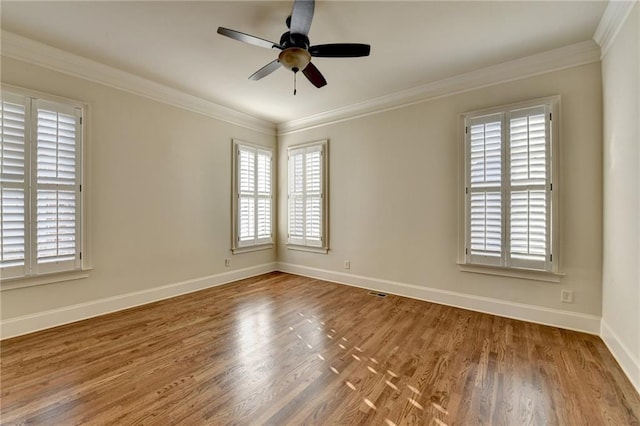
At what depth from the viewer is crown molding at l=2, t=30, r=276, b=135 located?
9.01 feet

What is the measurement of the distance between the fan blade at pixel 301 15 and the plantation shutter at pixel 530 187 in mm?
2445

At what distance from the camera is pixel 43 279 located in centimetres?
291

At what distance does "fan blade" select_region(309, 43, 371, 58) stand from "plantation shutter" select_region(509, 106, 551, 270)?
196 cm

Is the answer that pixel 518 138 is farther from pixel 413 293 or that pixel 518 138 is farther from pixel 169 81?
pixel 169 81

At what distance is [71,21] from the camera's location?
249 centimetres

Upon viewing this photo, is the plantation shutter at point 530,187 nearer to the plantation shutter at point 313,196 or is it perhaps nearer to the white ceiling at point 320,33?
the white ceiling at point 320,33

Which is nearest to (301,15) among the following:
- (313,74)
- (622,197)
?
(313,74)

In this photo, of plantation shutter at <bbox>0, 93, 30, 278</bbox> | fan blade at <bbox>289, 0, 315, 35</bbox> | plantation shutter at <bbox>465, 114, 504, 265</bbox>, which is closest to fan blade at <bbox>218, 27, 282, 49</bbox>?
fan blade at <bbox>289, 0, 315, 35</bbox>

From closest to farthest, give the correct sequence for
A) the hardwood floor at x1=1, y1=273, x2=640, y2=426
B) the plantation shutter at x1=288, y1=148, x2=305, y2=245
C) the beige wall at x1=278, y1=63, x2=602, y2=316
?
the hardwood floor at x1=1, y1=273, x2=640, y2=426, the beige wall at x1=278, y1=63, x2=602, y2=316, the plantation shutter at x1=288, y1=148, x2=305, y2=245


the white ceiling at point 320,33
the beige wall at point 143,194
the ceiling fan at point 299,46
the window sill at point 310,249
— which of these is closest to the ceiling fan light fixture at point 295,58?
the ceiling fan at point 299,46

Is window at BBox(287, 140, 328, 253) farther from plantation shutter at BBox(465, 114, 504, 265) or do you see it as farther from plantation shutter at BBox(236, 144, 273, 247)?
plantation shutter at BBox(465, 114, 504, 265)

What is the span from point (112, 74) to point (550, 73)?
485 cm

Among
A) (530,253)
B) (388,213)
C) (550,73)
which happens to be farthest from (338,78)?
(530,253)

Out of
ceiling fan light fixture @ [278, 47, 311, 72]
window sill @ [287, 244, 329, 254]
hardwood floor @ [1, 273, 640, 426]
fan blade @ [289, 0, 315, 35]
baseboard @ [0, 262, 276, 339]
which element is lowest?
hardwood floor @ [1, 273, 640, 426]
